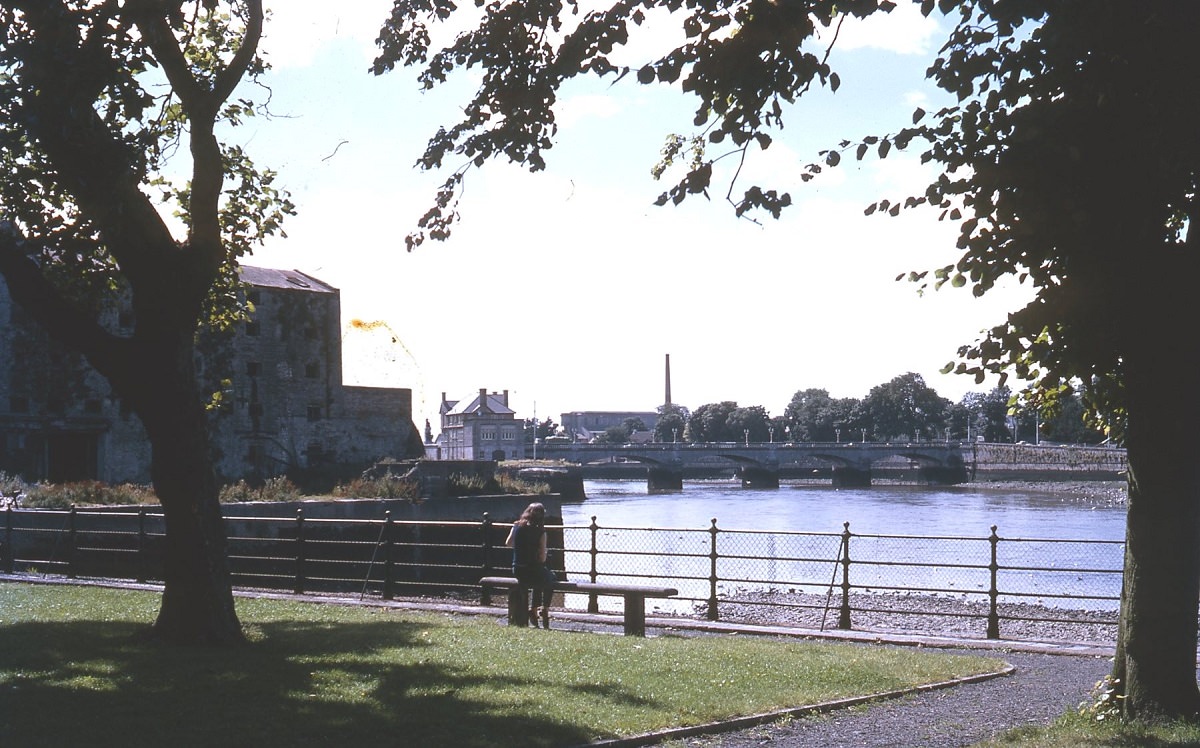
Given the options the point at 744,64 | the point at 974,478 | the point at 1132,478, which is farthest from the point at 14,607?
the point at 974,478

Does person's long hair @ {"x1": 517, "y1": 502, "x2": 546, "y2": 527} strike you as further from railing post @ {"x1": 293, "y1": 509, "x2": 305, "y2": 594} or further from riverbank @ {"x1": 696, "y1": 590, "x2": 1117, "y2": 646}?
riverbank @ {"x1": 696, "y1": 590, "x2": 1117, "y2": 646}

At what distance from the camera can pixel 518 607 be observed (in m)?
14.4

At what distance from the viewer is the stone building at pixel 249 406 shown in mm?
44719

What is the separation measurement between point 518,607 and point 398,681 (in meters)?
5.16

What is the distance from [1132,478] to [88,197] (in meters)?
9.50

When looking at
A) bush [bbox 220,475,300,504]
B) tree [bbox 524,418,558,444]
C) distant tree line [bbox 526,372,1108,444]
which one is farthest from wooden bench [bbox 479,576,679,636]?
tree [bbox 524,418,558,444]

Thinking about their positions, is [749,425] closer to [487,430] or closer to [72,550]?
[487,430]

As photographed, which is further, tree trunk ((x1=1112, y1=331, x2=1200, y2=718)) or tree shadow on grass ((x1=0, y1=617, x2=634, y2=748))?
tree trunk ((x1=1112, y1=331, x2=1200, y2=718))

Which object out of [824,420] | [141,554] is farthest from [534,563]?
[824,420]

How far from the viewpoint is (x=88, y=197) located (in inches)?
440

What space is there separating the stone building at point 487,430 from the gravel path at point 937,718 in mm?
129290

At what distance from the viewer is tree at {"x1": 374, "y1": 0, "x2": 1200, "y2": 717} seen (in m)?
7.87

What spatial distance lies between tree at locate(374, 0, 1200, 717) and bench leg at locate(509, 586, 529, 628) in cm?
665

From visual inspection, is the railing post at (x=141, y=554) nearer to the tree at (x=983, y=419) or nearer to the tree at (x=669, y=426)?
the tree at (x=983, y=419)
